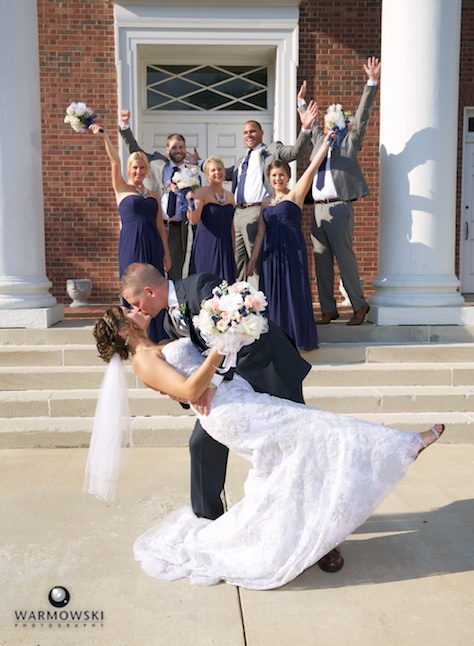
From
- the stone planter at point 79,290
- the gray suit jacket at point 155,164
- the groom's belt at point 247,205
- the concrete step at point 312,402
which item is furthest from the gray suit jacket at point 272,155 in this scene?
the stone planter at point 79,290

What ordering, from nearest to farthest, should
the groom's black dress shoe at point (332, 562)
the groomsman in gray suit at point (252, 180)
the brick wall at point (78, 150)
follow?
the groom's black dress shoe at point (332, 562) → the groomsman in gray suit at point (252, 180) → the brick wall at point (78, 150)

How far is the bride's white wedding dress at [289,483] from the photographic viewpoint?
125 inches

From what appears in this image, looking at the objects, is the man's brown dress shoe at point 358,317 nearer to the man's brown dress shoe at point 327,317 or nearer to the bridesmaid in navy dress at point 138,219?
the man's brown dress shoe at point 327,317

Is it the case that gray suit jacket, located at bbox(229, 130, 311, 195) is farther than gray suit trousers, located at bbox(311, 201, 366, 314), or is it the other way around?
gray suit jacket, located at bbox(229, 130, 311, 195)

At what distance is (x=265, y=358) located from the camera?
3.65 meters

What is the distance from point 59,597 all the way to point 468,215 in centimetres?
862

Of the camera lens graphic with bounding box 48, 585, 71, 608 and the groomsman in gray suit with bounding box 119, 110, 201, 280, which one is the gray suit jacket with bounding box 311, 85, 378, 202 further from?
the camera lens graphic with bounding box 48, 585, 71, 608

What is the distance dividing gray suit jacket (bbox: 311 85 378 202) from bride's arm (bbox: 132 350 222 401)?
13.2 ft

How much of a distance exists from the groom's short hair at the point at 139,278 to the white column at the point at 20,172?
3.68m

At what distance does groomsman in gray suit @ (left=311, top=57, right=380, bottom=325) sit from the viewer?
6.69 meters

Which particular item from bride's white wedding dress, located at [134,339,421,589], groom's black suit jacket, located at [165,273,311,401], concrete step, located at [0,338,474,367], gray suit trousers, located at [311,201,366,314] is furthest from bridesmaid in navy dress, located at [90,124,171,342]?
bride's white wedding dress, located at [134,339,421,589]

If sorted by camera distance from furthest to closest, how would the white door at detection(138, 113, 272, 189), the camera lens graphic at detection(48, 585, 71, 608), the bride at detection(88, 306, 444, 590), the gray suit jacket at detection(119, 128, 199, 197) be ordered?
1. the white door at detection(138, 113, 272, 189)
2. the gray suit jacket at detection(119, 128, 199, 197)
3. the bride at detection(88, 306, 444, 590)
4. the camera lens graphic at detection(48, 585, 71, 608)

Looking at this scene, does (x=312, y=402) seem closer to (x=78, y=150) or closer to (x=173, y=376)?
(x=173, y=376)

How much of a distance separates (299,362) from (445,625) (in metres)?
1.51
